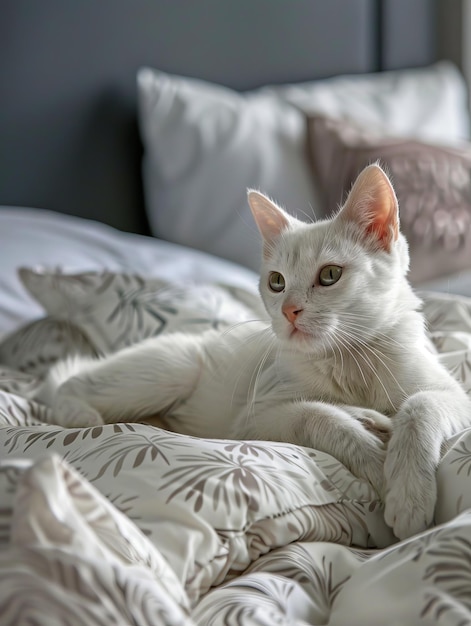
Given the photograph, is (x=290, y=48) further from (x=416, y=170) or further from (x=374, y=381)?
(x=374, y=381)

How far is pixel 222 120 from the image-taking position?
96.4 inches

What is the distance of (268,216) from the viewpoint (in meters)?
1.33

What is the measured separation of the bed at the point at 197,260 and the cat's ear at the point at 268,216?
352 millimetres

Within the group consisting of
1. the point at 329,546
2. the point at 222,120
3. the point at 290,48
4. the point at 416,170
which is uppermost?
the point at 290,48

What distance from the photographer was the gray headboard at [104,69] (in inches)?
92.5

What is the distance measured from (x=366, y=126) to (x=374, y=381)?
5.00 feet

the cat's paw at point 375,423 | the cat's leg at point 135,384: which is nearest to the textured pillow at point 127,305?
the cat's leg at point 135,384

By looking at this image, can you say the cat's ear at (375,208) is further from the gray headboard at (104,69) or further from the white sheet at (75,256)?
the gray headboard at (104,69)

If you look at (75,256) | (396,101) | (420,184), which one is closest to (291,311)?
(75,256)

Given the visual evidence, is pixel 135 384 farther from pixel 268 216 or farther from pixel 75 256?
pixel 75 256

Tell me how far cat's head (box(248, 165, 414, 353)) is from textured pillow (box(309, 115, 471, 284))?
1.03 meters

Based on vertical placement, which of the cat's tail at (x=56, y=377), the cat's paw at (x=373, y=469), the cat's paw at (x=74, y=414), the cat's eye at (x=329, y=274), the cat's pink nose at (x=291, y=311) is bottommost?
the cat's tail at (x=56, y=377)

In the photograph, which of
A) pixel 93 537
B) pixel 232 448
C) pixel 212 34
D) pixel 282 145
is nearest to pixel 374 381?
pixel 232 448

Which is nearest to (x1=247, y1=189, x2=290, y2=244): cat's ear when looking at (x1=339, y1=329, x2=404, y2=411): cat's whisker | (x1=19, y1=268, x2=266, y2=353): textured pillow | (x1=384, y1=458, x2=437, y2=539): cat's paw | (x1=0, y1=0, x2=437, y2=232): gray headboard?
(x1=339, y1=329, x2=404, y2=411): cat's whisker
